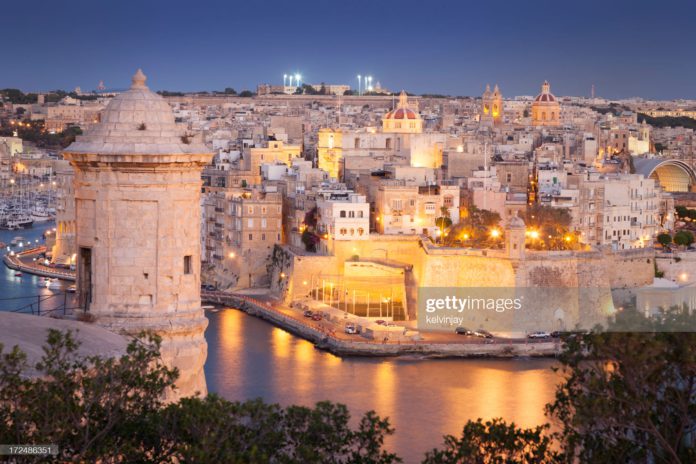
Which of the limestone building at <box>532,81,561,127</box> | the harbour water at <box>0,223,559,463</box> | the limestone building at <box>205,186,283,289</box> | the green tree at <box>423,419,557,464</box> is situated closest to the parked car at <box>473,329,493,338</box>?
the harbour water at <box>0,223,559,463</box>

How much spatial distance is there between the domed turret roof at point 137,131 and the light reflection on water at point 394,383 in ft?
25.8

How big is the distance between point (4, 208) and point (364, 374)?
2220 centimetres

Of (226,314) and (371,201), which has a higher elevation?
(371,201)

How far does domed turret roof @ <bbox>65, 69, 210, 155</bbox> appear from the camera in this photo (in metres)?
4.25

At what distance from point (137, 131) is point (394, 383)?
38.9ft

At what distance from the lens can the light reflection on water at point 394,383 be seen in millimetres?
13883

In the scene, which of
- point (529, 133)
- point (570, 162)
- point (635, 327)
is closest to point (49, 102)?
point (529, 133)

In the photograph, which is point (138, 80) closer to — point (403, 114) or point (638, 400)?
point (638, 400)

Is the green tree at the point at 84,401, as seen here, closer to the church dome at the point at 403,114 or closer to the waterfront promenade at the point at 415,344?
the waterfront promenade at the point at 415,344

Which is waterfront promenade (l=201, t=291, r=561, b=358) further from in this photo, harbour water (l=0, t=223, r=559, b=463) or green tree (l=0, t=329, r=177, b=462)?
green tree (l=0, t=329, r=177, b=462)

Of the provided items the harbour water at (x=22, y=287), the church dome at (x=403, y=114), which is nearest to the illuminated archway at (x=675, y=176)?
the church dome at (x=403, y=114)

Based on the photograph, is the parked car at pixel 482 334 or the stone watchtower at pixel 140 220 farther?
the parked car at pixel 482 334

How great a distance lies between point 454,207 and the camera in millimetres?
21750

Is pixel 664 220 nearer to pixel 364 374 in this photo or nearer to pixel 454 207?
pixel 454 207
